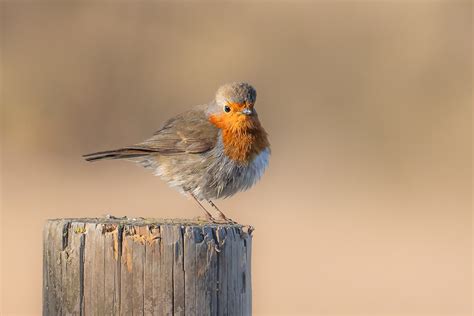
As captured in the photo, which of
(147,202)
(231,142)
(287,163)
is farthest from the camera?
(287,163)

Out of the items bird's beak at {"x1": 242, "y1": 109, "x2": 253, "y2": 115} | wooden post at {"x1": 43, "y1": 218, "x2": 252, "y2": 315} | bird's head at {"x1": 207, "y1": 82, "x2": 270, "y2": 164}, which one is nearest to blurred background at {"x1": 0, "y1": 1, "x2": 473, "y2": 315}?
bird's head at {"x1": 207, "y1": 82, "x2": 270, "y2": 164}

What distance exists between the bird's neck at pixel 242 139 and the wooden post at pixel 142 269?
87.2 inches

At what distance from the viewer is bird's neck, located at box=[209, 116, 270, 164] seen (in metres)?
6.59

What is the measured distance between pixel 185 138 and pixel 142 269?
2715 millimetres

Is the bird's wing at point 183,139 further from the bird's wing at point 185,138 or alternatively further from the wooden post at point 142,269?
the wooden post at point 142,269

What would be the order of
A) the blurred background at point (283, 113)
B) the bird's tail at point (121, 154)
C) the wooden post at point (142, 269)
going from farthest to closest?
the blurred background at point (283, 113)
the bird's tail at point (121, 154)
the wooden post at point (142, 269)

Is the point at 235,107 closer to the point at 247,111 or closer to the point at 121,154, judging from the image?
the point at 247,111

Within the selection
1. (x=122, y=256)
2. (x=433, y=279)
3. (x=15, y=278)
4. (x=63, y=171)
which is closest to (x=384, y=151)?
(x=433, y=279)

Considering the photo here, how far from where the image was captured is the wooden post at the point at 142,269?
410cm

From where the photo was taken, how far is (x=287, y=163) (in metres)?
15.5

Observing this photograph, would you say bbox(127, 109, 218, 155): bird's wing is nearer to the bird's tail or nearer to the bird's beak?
the bird's tail

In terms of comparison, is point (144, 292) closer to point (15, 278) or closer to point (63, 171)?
point (15, 278)

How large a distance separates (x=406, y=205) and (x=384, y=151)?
1.47 metres

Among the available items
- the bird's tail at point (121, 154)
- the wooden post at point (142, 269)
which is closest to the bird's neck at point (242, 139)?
the bird's tail at point (121, 154)
